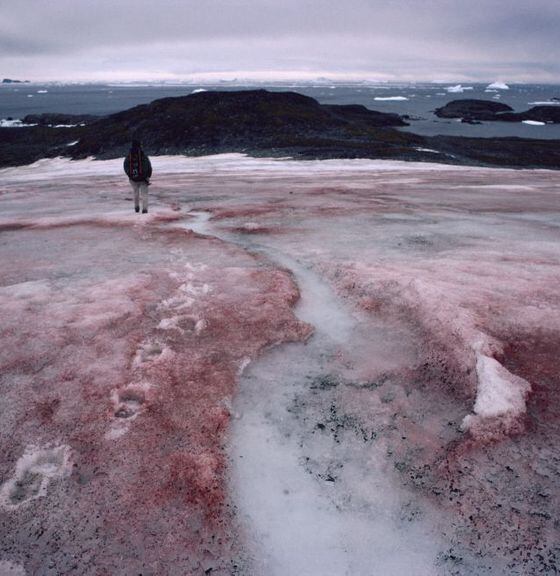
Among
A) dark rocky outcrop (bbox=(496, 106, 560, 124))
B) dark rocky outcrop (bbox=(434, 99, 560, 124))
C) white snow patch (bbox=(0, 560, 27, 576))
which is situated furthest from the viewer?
dark rocky outcrop (bbox=(434, 99, 560, 124))

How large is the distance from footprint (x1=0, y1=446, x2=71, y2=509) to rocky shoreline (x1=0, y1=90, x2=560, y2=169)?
36.3 metres

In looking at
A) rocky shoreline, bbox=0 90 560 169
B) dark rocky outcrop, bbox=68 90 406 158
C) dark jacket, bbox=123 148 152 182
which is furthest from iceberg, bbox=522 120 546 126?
dark jacket, bbox=123 148 152 182

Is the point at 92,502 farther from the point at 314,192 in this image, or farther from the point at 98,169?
the point at 98,169

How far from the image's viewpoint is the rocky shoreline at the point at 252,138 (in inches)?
1708

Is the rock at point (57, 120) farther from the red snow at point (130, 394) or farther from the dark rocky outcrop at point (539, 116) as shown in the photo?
the dark rocky outcrop at point (539, 116)

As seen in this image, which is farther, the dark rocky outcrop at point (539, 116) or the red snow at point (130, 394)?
the dark rocky outcrop at point (539, 116)

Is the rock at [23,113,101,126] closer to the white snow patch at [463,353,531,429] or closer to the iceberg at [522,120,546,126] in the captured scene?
the iceberg at [522,120,546,126]

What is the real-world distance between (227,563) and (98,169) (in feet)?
123

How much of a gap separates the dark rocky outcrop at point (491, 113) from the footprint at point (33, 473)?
100264mm

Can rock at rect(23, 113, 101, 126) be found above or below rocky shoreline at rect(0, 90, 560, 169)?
above

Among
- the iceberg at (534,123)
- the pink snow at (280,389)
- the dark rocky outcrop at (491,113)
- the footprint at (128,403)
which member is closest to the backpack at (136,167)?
the pink snow at (280,389)

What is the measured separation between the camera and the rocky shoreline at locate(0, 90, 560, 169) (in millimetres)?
43375

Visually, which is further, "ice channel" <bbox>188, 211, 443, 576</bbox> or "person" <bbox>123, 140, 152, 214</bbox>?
"person" <bbox>123, 140, 152, 214</bbox>

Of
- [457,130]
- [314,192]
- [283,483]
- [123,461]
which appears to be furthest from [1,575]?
[457,130]
